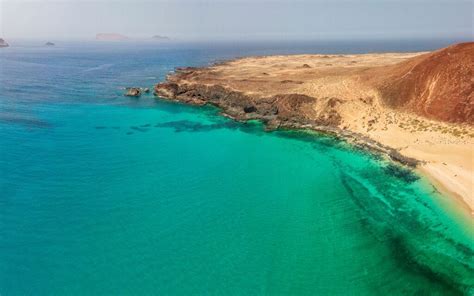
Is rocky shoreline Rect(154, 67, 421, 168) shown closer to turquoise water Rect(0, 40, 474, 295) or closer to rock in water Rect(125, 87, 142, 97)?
turquoise water Rect(0, 40, 474, 295)

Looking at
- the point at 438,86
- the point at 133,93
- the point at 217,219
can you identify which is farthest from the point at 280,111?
the point at 133,93

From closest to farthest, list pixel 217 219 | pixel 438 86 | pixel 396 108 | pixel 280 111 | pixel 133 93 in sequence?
pixel 217 219, pixel 438 86, pixel 396 108, pixel 280 111, pixel 133 93

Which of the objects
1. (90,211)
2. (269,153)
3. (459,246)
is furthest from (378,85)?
(90,211)

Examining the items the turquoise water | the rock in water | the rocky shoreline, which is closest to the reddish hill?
the rocky shoreline

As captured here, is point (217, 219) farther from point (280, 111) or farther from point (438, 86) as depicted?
point (438, 86)

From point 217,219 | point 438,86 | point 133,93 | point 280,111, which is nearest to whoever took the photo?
point 217,219
